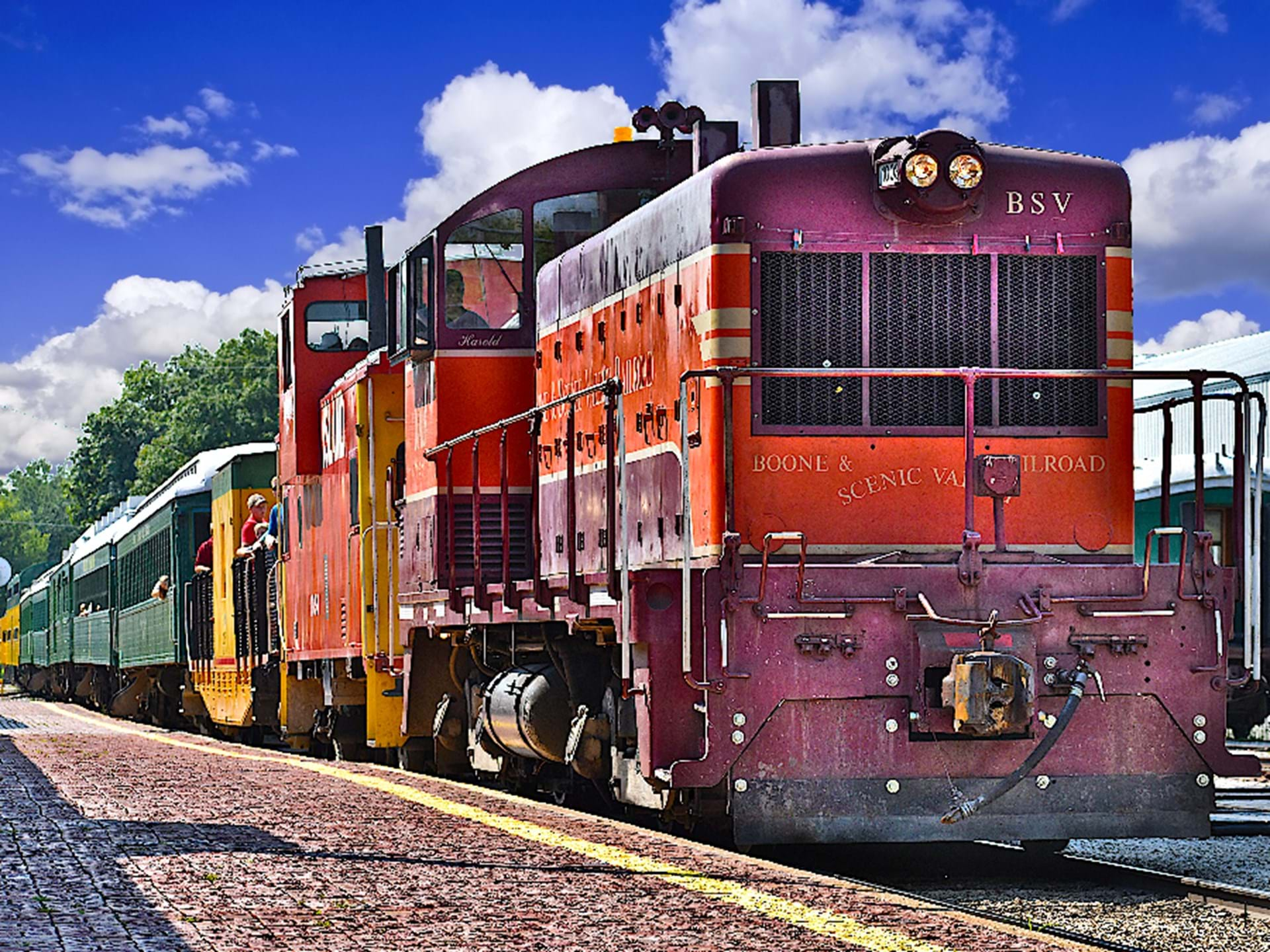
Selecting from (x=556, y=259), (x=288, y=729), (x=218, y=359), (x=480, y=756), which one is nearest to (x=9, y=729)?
(x=288, y=729)

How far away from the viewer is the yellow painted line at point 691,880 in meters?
6.18

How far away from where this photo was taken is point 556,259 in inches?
445

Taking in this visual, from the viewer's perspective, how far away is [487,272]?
465 inches

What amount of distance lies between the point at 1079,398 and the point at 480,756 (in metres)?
4.58

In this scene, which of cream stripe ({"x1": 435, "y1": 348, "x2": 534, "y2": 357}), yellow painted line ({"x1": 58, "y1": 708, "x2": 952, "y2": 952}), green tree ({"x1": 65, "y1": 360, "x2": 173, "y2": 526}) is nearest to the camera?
yellow painted line ({"x1": 58, "y1": 708, "x2": 952, "y2": 952})

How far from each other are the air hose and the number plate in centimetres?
243

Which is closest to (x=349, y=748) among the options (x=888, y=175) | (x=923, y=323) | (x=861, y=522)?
(x=861, y=522)

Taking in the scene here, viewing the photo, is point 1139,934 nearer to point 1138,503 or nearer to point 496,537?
point 496,537

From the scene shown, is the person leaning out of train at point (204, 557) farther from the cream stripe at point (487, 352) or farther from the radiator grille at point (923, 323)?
the radiator grille at point (923, 323)

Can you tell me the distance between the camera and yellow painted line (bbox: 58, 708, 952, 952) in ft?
20.3

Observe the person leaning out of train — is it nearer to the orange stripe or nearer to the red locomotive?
the red locomotive

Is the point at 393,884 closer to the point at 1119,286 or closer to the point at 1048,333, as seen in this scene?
the point at 1048,333

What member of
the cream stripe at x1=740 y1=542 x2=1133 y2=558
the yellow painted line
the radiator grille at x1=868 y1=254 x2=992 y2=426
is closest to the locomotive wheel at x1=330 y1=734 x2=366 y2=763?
the yellow painted line

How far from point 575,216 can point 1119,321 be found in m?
3.52
